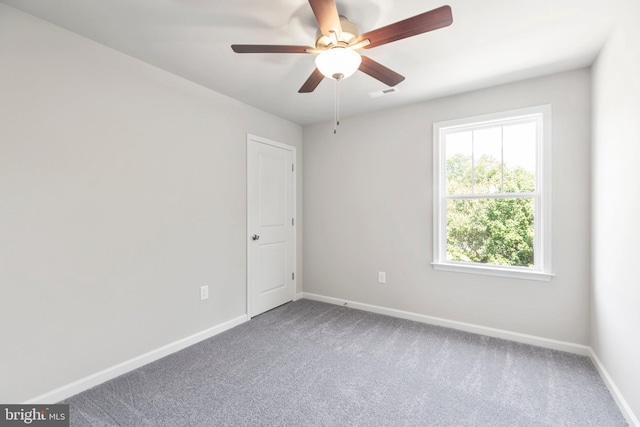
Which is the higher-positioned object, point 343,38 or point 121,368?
point 343,38

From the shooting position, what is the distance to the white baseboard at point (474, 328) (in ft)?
8.49

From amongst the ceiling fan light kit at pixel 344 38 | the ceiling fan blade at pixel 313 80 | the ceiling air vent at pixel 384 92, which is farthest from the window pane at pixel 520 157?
the ceiling fan blade at pixel 313 80

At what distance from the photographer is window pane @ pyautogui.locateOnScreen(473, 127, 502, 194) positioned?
2947 millimetres

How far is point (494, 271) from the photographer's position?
2902 millimetres

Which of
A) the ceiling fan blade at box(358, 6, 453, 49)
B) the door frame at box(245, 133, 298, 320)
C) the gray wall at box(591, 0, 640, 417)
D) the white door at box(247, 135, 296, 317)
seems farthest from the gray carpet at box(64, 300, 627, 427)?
the ceiling fan blade at box(358, 6, 453, 49)

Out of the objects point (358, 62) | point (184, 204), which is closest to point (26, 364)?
point (184, 204)

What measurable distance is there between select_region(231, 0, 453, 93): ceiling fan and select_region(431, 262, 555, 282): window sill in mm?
2107

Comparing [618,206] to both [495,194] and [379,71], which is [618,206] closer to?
[495,194]

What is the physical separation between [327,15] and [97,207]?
2005 mm

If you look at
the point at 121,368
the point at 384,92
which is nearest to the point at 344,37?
the point at 384,92

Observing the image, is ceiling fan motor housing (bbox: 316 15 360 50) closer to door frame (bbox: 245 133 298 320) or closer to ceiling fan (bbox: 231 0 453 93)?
ceiling fan (bbox: 231 0 453 93)

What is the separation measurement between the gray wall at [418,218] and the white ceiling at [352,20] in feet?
1.05

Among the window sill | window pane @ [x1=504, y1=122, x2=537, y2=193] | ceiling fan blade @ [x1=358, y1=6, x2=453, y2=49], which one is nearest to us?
ceiling fan blade @ [x1=358, y1=6, x2=453, y2=49]

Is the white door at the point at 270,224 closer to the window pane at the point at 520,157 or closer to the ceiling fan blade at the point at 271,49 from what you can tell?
the ceiling fan blade at the point at 271,49
